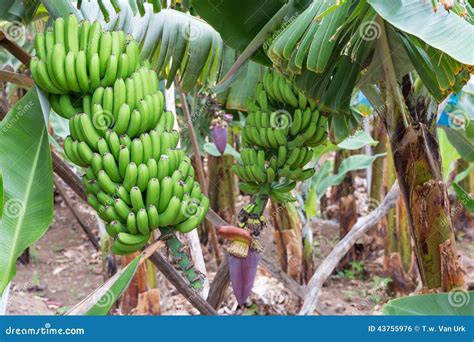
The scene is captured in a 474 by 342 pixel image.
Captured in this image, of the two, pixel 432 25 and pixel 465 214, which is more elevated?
pixel 432 25

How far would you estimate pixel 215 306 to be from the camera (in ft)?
4.46

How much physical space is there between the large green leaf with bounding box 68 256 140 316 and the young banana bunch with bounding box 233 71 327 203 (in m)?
0.52

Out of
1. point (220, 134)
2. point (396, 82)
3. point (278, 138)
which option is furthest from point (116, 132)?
point (220, 134)

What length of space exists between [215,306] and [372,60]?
0.67 m

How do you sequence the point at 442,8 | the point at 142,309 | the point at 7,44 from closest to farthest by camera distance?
the point at 442,8
the point at 7,44
the point at 142,309

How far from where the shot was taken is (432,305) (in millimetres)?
1063

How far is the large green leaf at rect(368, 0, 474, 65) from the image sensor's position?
815 mm

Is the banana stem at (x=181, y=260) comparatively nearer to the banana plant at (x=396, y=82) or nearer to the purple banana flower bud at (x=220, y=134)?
the banana plant at (x=396, y=82)

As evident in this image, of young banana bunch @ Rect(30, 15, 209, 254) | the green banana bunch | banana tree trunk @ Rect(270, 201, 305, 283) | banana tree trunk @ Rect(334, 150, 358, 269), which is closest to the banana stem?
young banana bunch @ Rect(30, 15, 209, 254)

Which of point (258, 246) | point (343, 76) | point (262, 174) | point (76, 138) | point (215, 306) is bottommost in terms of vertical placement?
point (215, 306)

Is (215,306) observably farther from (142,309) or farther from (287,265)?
(287,265)

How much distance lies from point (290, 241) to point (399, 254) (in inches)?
25.9

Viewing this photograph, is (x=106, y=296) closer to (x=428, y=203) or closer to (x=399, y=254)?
(x=428, y=203)
